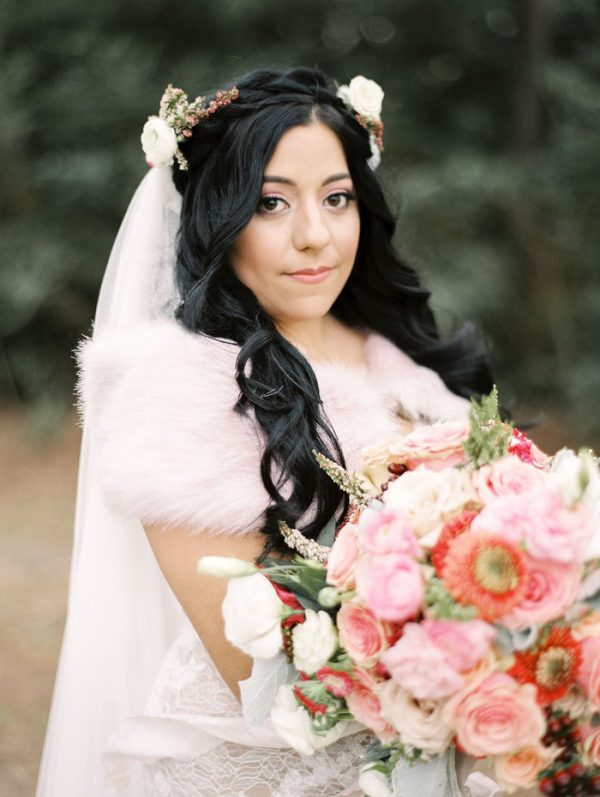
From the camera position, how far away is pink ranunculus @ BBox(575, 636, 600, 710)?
1257 mm

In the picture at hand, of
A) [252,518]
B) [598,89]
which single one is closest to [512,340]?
[598,89]

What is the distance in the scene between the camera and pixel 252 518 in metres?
1.85

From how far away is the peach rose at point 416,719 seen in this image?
1279 mm

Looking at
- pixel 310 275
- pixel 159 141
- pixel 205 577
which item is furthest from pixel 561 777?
pixel 159 141

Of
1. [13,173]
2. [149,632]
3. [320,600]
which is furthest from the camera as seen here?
[13,173]

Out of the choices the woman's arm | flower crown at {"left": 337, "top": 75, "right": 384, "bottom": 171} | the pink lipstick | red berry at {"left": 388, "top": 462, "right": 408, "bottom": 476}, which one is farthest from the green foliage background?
red berry at {"left": 388, "top": 462, "right": 408, "bottom": 476}

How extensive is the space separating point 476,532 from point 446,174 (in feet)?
20.5

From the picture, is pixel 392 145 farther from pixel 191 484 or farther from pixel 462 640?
pixel 462 640

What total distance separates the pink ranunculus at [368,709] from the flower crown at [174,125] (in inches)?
59.5

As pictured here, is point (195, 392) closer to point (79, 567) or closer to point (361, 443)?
point (361, 443)

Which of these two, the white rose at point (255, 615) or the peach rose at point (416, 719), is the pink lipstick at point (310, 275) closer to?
the white rose at point (255, 615)

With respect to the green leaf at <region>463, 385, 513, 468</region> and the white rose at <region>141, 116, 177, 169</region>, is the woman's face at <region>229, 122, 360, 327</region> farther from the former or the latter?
the green leaf at <region>463, 385, 513, 468</region>

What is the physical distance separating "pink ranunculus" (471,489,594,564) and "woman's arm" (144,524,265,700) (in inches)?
29.5

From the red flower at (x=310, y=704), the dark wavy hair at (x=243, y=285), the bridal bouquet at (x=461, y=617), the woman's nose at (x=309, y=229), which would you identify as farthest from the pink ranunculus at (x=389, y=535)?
the woman's nose at (x=309, y=229)
